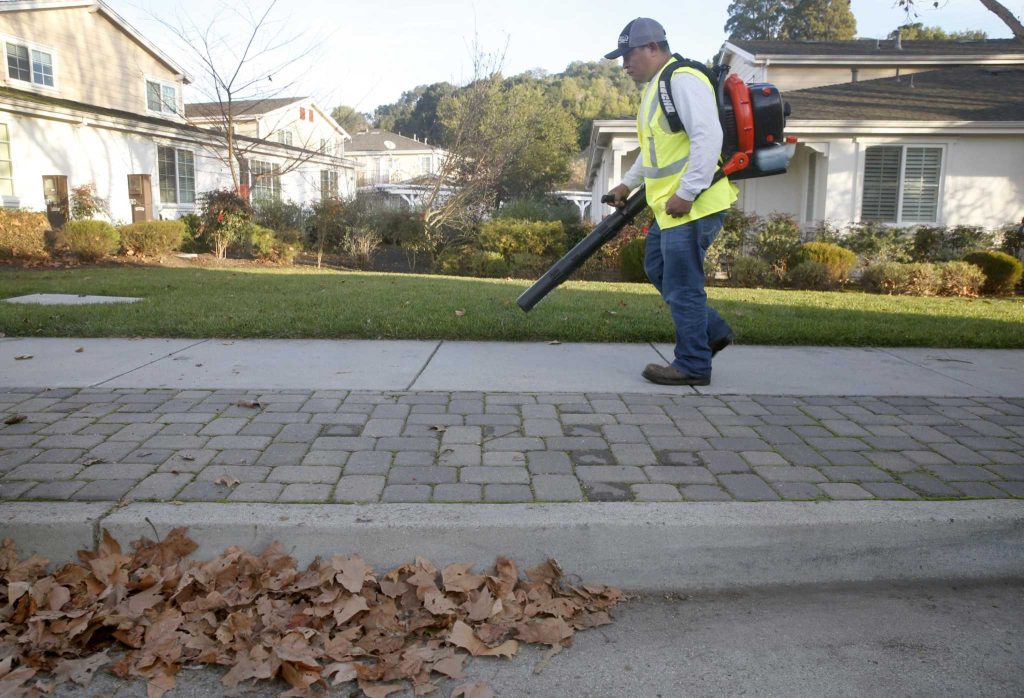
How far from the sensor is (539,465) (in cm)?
340

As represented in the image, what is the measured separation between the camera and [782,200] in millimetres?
17688

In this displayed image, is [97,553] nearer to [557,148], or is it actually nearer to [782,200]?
[782,200]

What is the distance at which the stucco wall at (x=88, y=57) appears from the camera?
2123 cm

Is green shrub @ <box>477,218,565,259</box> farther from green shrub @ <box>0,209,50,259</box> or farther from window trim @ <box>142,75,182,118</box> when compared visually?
window trim @ <box>142,75,182,118</box>

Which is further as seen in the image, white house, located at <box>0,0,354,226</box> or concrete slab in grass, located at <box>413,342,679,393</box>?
white house, located at <box>0,0,354,226</box>

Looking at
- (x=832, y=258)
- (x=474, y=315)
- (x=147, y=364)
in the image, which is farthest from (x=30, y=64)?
(x=832, y=258)

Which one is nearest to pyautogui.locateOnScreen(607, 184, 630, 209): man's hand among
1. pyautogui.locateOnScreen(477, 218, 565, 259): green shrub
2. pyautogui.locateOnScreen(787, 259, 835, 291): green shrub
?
pyautogui.locateOnScreen(787, 259, 835, 291): green shrub

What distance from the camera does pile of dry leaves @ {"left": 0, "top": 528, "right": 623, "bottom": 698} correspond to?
7.59 ft

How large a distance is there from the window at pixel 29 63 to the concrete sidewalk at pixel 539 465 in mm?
19810

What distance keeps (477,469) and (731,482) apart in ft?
3.50

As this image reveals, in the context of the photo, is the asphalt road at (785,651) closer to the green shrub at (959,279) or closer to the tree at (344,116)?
the green shrub at (959,279)

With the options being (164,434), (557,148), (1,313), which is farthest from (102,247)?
(557,148)

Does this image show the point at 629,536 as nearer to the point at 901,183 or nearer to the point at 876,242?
the point at 876,242

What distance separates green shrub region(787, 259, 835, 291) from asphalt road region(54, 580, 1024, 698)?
9.88 metres
